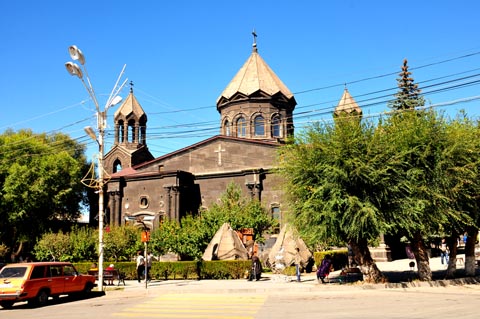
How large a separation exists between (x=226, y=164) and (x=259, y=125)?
5274 mm

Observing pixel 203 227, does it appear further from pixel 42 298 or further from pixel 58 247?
pixel 42 298

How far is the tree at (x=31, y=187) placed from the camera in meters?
37.8

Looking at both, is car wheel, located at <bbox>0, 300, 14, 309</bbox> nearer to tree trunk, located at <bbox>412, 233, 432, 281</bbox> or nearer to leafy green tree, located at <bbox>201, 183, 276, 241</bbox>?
leafy green tree, located at <bbox>201, 183, 276, 241</bbox>

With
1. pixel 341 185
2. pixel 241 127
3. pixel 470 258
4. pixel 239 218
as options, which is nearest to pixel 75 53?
pixel 341 185

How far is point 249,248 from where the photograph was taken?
26.8 meters

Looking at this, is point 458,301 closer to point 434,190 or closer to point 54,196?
point 434,190

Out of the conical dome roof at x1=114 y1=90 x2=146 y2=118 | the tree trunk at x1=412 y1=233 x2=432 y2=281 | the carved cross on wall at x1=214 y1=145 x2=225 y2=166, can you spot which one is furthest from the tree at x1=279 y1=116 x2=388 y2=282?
the conical dome roof at x1=114 y1=90 x2=146 y2=118

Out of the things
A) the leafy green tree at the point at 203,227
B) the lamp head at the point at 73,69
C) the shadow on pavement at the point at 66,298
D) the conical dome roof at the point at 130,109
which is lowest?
the shadow on pavement at the point at 66,298

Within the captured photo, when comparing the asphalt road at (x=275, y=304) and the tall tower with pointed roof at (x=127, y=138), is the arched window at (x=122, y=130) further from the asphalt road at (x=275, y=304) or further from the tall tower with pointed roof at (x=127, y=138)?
the asphalt road at (x=275, y=304)

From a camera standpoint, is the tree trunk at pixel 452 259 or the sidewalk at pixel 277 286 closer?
the sidewalk at pixel 277 286

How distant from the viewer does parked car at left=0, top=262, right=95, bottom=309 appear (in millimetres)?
14781

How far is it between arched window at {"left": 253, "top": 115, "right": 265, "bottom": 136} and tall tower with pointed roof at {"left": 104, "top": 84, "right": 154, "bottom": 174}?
12088 millimetres

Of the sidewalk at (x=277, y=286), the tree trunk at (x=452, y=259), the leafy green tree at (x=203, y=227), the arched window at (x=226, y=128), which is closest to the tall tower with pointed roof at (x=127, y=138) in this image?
the arched window at (x=226, y=128)

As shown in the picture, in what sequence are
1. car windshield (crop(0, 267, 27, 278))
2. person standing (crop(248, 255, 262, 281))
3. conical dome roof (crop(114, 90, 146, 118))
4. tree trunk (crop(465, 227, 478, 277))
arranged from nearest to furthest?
car windshield (crop(0, 267, 27, 278)) < tree trunk (crop(465, 227, 478, 277)) < person standing (crop(248, 255, 262, 281)) < conical dome roof (crop(114, 90, 146, 118))
